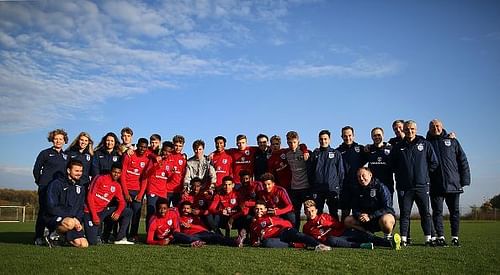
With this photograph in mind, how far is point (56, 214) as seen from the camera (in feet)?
25.8

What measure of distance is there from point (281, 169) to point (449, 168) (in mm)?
3411

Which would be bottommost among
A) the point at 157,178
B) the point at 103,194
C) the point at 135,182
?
the point at 103,194

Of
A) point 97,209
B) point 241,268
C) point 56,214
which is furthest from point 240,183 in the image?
point 241,268

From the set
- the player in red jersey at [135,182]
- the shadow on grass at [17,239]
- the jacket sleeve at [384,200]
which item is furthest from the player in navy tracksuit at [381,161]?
the shadow on grass at [17,239]

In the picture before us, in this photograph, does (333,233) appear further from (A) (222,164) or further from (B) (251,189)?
(A) (222,164)

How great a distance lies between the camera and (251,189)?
8.90 metres

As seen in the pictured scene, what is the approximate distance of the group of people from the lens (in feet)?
25.4

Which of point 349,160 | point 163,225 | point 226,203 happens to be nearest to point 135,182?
point 163,225

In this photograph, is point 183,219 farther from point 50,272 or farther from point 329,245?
point 50,272

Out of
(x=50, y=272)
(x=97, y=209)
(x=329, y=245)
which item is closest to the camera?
(x=50, y=272)

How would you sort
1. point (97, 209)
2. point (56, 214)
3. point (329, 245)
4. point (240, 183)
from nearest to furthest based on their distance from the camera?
point (329, 245) → point (56, 214) → point (97, 209) → point (240, 183)

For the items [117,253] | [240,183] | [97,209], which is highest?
[240,183]

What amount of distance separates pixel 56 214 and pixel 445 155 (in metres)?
7.51

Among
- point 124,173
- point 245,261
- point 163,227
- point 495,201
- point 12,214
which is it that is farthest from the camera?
point 495,201
